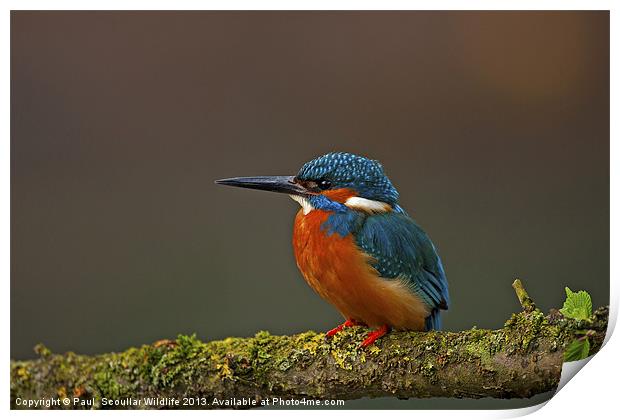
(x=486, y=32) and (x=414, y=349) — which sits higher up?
(x=486, y=32)

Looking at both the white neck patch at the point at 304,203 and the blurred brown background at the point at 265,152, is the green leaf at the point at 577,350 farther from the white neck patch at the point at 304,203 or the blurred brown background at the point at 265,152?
the white neck patch at the point at 304,203

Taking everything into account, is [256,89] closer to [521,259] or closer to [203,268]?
[203,268]

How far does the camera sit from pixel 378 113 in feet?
10.8

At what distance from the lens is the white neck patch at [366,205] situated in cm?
282

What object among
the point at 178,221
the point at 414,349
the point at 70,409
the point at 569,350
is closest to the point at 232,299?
the point at 178,221

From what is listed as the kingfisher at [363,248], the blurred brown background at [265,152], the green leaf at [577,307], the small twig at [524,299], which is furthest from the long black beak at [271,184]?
the green leaf at [577,307]

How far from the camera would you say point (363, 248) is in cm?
273

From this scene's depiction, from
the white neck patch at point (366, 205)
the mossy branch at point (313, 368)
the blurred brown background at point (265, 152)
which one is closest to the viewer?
the mossy branch at point (313, 368)

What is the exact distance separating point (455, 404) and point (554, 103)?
121 centimetres

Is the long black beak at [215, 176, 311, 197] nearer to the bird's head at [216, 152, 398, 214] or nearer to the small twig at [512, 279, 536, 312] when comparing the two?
the bird's head at [216, 152, 398, 214]

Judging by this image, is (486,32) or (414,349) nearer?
(414,349)

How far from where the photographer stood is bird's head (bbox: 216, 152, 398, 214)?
2.82 m

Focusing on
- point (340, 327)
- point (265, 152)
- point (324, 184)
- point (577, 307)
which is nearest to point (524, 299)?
point (577, 307)

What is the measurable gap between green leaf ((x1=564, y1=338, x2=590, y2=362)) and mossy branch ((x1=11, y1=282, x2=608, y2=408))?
0.09 ft
